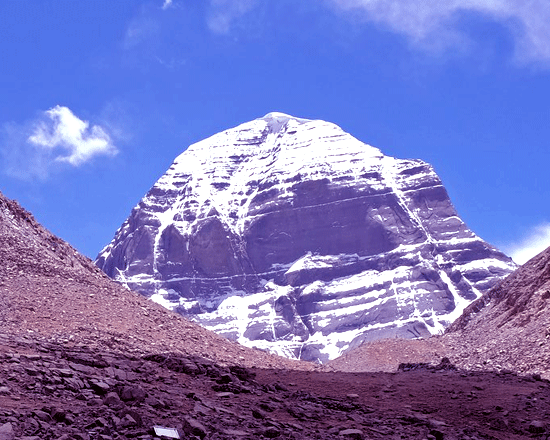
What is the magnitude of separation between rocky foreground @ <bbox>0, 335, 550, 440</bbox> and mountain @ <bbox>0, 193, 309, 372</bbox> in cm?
608

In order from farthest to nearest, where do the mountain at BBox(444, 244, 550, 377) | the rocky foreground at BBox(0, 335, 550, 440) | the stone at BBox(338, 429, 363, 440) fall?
1. the mountain at BBox(444, 244, 550, 377)
2. the stone at BBox(338, 429, 363, 440)
3. the rocky foreground at BBox(0, 335, 550, 440)

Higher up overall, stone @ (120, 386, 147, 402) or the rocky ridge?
the rocky ridge

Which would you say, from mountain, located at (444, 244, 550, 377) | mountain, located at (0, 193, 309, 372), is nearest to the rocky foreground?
mountain, located at (0, 193, 309, 372)

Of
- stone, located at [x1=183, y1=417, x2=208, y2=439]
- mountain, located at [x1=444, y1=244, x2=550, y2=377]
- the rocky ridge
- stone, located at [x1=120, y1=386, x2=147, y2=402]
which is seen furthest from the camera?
the rocky ridge

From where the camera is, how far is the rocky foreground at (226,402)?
16.3 m

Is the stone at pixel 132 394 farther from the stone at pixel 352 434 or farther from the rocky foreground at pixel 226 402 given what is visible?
the stone at pixel 352 434

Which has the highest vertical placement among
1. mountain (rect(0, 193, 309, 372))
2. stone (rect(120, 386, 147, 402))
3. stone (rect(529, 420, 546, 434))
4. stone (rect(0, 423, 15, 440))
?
mountain (rect(0, 193, 309, 372))

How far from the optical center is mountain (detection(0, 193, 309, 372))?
107 ft

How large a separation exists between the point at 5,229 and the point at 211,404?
30.6 metres

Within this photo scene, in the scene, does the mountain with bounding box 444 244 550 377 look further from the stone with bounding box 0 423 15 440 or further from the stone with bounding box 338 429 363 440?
the stone with bounding box 0 423 15 440

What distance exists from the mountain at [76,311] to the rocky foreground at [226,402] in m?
6.08

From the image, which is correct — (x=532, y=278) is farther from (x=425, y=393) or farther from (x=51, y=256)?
(x=425, y=393)

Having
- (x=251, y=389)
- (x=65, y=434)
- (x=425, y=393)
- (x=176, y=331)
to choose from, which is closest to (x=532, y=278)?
(x=176, y=331)

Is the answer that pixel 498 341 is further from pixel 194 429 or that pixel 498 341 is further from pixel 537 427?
pixel 194 429
